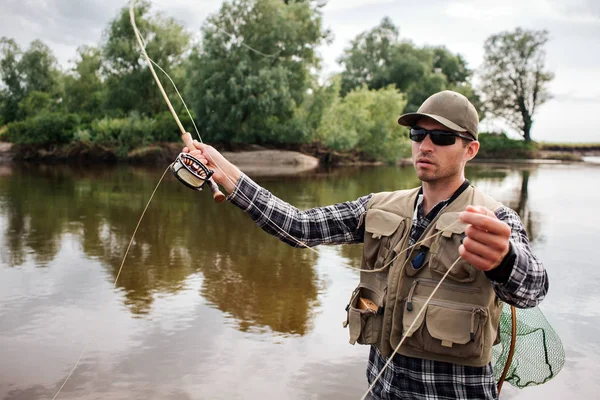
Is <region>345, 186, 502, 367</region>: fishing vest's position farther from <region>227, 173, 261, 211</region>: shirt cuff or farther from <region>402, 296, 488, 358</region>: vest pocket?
<region>227, 173, 261, 211</region>: shirt cuff

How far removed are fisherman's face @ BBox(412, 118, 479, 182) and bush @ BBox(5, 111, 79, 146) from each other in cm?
4308

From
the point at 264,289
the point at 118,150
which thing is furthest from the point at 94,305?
the point at 118,150

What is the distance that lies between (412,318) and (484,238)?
26.6 inches

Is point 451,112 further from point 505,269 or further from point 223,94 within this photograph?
point 223,94

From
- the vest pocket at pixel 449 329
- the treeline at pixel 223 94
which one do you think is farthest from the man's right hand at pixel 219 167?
the treeline at pixel 223 94

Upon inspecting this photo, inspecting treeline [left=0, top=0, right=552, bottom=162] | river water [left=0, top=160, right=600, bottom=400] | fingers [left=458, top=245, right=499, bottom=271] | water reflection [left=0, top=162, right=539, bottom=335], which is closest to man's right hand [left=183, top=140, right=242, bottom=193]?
fingers [left=458, top=245, right=499, bottom=271]

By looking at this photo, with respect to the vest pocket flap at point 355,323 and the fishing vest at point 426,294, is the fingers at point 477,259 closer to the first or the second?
the fishing vest at point 426,294

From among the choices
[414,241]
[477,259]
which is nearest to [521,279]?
[477,259]

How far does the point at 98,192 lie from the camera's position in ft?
65.1

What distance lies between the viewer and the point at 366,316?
2.79 meters

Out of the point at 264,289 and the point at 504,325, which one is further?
the point at 264,289

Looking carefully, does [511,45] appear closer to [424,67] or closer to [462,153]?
[424,67]

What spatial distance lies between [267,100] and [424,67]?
3157 centimetres

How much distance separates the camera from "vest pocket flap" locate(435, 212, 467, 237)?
249 cm
